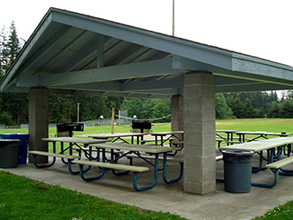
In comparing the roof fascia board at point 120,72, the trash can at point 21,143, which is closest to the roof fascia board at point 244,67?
the roof fascia board at point 120,72

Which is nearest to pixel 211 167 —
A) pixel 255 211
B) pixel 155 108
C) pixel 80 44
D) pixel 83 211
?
pixel 255 211

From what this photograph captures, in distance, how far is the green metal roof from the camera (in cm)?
561

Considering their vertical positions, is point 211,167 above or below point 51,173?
above

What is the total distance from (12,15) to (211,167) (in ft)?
215

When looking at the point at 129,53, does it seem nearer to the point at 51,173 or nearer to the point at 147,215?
the point at 51,173

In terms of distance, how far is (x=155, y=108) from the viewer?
178 feet

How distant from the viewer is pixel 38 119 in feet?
32.7

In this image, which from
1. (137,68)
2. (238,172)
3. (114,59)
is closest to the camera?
(238,172)

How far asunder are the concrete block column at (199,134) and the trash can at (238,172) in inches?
12.4

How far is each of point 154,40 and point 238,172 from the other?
2.90m

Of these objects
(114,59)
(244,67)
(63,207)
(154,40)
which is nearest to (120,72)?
(154,40)

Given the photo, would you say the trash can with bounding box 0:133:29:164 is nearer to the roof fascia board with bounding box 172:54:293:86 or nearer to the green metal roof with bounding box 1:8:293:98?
the green metal roof with bounding box 1:8:293:98

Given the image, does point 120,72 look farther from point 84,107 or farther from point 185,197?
point 84,107

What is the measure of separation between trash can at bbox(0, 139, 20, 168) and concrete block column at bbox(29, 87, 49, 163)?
2.43ft
